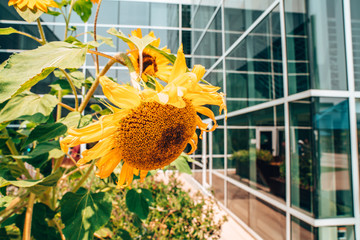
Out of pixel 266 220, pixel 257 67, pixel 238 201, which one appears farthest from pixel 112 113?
pixel 238 201

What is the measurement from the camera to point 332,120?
2.06 metres

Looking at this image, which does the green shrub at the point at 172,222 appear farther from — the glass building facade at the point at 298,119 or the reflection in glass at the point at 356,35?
the reflection in glass at the point at 356,35

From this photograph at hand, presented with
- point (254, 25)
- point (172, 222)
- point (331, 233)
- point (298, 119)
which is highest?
point (254, 25)

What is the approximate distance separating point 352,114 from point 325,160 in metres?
0.47

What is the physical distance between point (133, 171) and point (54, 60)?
20cm

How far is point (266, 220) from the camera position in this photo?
2.77 m

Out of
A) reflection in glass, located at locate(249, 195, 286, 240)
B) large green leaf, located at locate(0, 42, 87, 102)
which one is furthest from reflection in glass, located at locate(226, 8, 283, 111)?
large green leaf, located at locate(0, 42, 87, 102)

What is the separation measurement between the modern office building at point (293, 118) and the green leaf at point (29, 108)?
6.98 ft

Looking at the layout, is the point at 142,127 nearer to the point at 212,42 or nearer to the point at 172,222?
the point at 172,222

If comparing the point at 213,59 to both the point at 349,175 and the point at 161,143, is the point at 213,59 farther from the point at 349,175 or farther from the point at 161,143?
the point at 161,143

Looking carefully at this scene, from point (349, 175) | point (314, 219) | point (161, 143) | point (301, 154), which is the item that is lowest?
point (314, 219)

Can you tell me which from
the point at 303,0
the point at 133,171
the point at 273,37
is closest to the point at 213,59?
the point at 273,37

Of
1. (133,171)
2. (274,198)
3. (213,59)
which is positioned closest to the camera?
(133,171)

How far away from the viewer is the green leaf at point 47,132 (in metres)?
0.42
